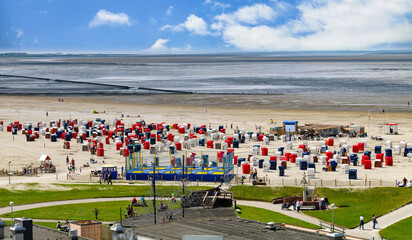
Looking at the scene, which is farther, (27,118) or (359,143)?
(27,118)

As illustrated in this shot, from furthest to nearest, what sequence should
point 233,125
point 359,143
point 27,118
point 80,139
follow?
point 27,118 → point 233,125 → point 80,139 → point 359,143

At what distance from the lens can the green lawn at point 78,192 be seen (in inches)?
2483

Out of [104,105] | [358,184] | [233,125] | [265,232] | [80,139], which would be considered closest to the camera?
[265,232]

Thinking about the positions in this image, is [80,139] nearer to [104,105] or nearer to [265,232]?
[104,105]

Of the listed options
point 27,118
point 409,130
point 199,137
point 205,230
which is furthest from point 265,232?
point 27,118

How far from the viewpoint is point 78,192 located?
6638 cm

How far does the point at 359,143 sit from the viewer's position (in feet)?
296

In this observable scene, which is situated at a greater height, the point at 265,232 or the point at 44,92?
the point at 44,92

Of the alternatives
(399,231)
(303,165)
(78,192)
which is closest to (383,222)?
(399,231)

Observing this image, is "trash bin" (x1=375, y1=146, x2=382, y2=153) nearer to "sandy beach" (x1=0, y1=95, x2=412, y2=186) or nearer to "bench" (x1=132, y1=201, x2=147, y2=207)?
"sandy beach" (x1=0, y1=95, x2=412, y2=186)

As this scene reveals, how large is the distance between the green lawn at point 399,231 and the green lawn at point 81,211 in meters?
16.2

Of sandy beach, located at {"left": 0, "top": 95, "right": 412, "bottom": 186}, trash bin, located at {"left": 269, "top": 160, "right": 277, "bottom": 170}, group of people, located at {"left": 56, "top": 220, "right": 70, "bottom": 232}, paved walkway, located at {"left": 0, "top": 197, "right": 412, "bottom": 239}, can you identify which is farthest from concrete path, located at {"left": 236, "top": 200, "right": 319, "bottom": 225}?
group of people, located at {"left": 56, "top": 220, "right": 70, "bottom": 232}

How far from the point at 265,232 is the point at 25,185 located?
40.1m

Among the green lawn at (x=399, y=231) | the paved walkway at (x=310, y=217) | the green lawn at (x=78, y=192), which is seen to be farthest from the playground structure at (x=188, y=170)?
the green lawn at (x=399, y=231)
